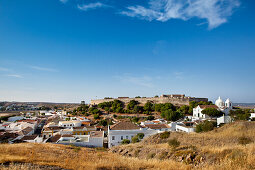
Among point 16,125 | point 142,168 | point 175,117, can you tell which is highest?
point 142,168

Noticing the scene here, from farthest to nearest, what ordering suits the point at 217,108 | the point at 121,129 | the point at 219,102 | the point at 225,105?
the point at 219,102, the point at 225,105, the point at 217,108, the point at 121,129

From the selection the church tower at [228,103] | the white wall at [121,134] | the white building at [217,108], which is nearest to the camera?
the white wall at [121,134]

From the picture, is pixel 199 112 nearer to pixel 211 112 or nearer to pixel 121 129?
pixel 211 112

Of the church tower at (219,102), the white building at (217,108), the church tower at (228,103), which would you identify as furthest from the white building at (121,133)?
the church tower at (219,102)

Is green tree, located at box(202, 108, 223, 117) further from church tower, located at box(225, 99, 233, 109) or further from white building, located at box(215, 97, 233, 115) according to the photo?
church tower, located at box(225, 99, 233, 109)

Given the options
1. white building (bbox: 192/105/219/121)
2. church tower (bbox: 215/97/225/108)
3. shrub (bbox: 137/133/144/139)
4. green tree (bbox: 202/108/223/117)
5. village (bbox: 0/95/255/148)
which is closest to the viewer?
village (bbox: 0/95/255/148)

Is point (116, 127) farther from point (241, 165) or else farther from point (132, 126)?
point (241, 165)

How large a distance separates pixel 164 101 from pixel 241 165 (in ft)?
150

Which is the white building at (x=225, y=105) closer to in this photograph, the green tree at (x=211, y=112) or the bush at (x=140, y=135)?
the green tree at (x=211, y=112)

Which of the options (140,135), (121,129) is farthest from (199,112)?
(121,129)

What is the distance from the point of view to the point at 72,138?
2211 centimetres

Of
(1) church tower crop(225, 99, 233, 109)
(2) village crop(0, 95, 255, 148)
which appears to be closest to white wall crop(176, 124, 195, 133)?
(2) village crop(0, 95, 255, 148)

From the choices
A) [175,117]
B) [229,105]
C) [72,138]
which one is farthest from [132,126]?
[229,105]

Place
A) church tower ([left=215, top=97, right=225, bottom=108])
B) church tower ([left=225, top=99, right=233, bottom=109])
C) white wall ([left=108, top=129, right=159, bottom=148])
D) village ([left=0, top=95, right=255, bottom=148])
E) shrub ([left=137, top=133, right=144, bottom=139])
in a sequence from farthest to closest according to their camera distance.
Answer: church tower ([left=215, top=97, right=225, bottom=108]) → church tower ([left=225, top=99, right=233, bottom=109]) → white wall ([left=108, top=129, right=159, bottom=148]) → shrub ([left=137, top=133, right=144, bottom=139]) → village ([left=0, top=95, right=255, bottom=148])
